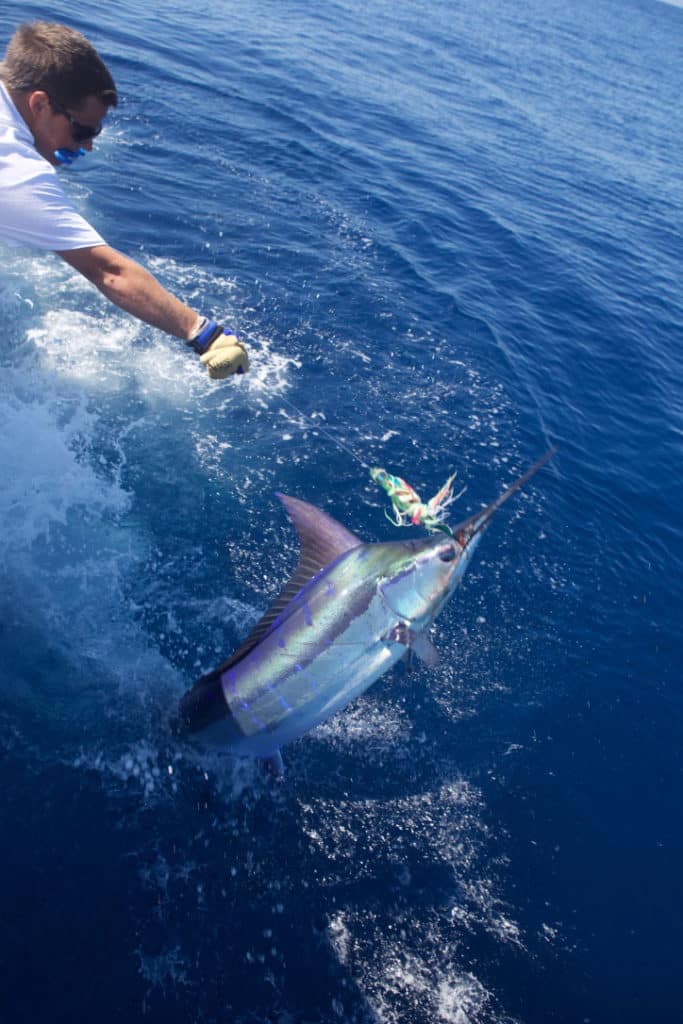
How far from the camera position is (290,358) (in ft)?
32.2

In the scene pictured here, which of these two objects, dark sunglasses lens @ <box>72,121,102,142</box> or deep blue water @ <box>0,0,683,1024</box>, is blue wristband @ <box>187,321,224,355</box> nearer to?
dark sunglasses lens @ <box>72,121,102,142</box>

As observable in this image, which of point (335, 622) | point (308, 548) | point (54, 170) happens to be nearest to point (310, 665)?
point (335, 622)

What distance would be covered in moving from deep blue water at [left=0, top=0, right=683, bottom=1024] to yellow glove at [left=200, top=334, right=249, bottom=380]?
11.9 ft

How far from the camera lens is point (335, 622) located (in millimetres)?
4027

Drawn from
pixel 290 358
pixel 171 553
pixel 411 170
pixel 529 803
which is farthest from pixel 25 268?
pixel 411 170

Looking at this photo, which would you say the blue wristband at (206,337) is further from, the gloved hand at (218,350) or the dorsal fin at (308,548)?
the dorsal fin at (308,548)

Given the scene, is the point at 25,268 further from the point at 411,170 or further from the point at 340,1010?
the point at 411,170

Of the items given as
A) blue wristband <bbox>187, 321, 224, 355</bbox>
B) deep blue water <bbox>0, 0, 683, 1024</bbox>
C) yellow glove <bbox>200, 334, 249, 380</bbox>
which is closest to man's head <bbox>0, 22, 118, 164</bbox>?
blue wristband <bbox>187, 321, 224, 355</bbox>

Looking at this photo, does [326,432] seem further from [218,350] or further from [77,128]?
[77,128]

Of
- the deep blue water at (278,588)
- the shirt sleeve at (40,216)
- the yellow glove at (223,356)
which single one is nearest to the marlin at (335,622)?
the yellow glove at (223,356)

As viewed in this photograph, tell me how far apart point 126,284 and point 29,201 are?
0.55 m

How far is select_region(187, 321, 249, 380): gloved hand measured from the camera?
347 cm

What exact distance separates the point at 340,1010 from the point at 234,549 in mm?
4361

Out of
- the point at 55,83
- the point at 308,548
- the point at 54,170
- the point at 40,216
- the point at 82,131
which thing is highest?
the point at 55,83
